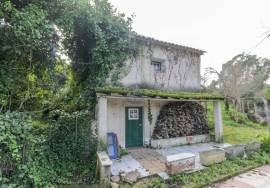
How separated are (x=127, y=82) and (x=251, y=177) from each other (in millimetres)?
7192

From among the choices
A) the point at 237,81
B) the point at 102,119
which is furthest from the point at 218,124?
the point at 237,81

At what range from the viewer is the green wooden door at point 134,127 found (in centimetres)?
1108

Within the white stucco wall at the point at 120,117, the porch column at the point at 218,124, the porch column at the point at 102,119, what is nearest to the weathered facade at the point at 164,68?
the white stucco wall at the point at 120,117

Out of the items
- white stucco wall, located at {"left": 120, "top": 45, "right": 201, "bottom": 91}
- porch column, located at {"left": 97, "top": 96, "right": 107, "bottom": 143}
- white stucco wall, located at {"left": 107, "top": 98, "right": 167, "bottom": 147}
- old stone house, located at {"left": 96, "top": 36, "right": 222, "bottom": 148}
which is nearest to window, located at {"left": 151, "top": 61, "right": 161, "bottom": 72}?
old stone house, located at {"left": 96, "top": 36, "right": 222, "bottom": 148}

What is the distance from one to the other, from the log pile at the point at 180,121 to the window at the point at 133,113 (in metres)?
1.41

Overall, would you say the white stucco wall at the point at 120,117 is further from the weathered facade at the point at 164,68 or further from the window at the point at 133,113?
the weathered facade at the point at 164,68

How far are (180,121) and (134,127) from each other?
304 centimetres

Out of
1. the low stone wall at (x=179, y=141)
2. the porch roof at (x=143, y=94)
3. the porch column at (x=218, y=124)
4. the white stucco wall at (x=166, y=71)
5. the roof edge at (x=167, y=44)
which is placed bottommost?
the low stone wall at (x=179, y=141)

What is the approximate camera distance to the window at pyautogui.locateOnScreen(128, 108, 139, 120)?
37.0ft

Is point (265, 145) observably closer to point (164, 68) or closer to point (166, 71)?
point (166, 71)

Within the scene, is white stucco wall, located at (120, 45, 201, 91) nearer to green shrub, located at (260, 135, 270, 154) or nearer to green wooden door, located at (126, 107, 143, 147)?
green wooden door, located at (126, 107, 143, 147)

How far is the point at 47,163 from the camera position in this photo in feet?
22.7

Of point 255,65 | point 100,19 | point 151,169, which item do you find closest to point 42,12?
point 100,19

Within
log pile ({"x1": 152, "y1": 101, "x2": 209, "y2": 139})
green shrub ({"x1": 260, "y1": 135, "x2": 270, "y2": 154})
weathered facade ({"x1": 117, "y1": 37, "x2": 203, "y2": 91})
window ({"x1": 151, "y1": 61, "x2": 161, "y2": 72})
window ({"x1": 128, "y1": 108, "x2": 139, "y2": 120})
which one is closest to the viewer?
green shrub ({"x1": 260, "y1": 135, "x2": 270, "y2": 154})
